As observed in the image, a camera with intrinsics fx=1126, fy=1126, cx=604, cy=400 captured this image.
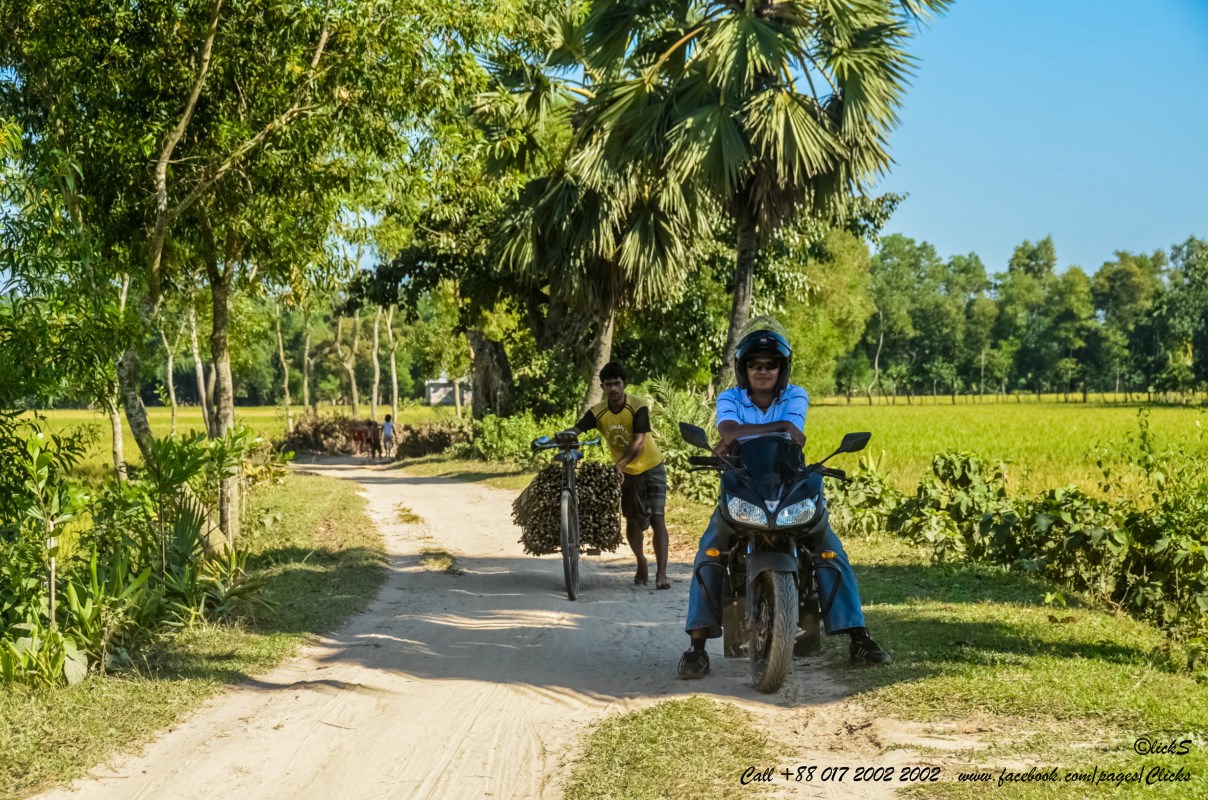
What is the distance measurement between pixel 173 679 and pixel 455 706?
1.95 m

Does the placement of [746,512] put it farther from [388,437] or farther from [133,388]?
[388,437]

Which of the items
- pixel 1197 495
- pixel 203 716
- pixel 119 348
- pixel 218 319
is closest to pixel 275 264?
pixel 218 319

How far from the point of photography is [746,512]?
606cm

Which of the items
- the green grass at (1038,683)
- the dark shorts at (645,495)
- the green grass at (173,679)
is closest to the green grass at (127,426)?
the green grass at (173,679)

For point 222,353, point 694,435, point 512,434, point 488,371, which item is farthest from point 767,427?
point 488,371

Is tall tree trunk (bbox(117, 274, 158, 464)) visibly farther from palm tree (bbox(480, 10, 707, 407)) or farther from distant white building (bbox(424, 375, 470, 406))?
distant white building (bbox(424, 375, 470, 406))

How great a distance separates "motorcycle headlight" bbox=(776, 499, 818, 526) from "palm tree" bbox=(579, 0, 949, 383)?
32.2 ft

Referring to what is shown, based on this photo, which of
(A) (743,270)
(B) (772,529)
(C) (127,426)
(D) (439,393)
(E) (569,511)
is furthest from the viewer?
(D) (439,393)

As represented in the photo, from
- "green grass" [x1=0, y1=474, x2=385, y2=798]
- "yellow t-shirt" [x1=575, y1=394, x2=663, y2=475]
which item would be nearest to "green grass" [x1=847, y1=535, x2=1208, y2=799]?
"yellow t-shirt" [x1=575, y1=394, x2=663, y2=475]

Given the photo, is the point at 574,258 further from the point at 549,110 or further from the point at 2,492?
the point at 2,492

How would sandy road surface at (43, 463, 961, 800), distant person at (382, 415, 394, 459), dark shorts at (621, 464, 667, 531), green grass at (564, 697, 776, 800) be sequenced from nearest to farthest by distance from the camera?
green grass at (564, 697, 776, 800), sandy road surface at (43, 463, 961, 800), dark shorts at (621, 464, 667, 531), distant person at (382, 415, 394, 459)

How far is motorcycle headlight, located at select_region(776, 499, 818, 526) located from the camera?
602 centimetres

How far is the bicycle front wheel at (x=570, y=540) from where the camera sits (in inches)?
388

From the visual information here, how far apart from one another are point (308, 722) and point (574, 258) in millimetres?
15428
